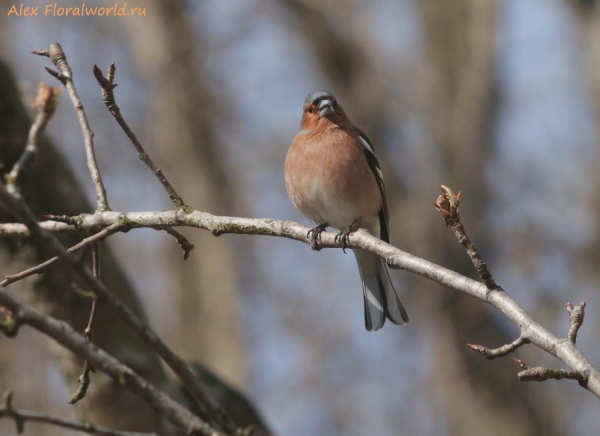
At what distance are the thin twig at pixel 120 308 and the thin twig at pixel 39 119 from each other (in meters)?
0.11

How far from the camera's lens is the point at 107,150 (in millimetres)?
13344

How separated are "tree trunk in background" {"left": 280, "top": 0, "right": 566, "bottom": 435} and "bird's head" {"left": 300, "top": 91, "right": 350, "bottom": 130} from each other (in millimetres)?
4939

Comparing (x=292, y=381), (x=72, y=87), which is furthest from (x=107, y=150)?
(x=72, y=87)

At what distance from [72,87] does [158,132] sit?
9.38m

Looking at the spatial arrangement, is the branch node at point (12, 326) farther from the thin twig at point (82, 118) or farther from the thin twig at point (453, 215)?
the thin twig at point (453, 215)

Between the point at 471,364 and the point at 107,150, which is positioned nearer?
the point at 471,364

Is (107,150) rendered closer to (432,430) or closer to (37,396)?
(37,396)

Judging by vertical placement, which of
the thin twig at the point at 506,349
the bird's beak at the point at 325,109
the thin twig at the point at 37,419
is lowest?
the thin twig at the point at 37,419

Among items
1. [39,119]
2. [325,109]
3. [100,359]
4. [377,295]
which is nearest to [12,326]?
[100,359]

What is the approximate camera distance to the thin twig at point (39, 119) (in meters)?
2.08

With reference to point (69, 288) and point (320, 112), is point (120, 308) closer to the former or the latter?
point (69, 288)

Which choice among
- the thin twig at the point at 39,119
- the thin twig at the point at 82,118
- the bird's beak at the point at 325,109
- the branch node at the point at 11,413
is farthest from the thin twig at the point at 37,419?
the bird's beak at the point at 325,109

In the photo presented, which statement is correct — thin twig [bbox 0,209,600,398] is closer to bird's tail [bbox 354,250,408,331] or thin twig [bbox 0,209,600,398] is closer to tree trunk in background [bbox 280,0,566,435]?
bird's tail [bbox 354,250,408,331]

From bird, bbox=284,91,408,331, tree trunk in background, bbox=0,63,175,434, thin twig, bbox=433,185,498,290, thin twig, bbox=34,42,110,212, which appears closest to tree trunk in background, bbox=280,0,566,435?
bird, bbox=284,91,408,331
